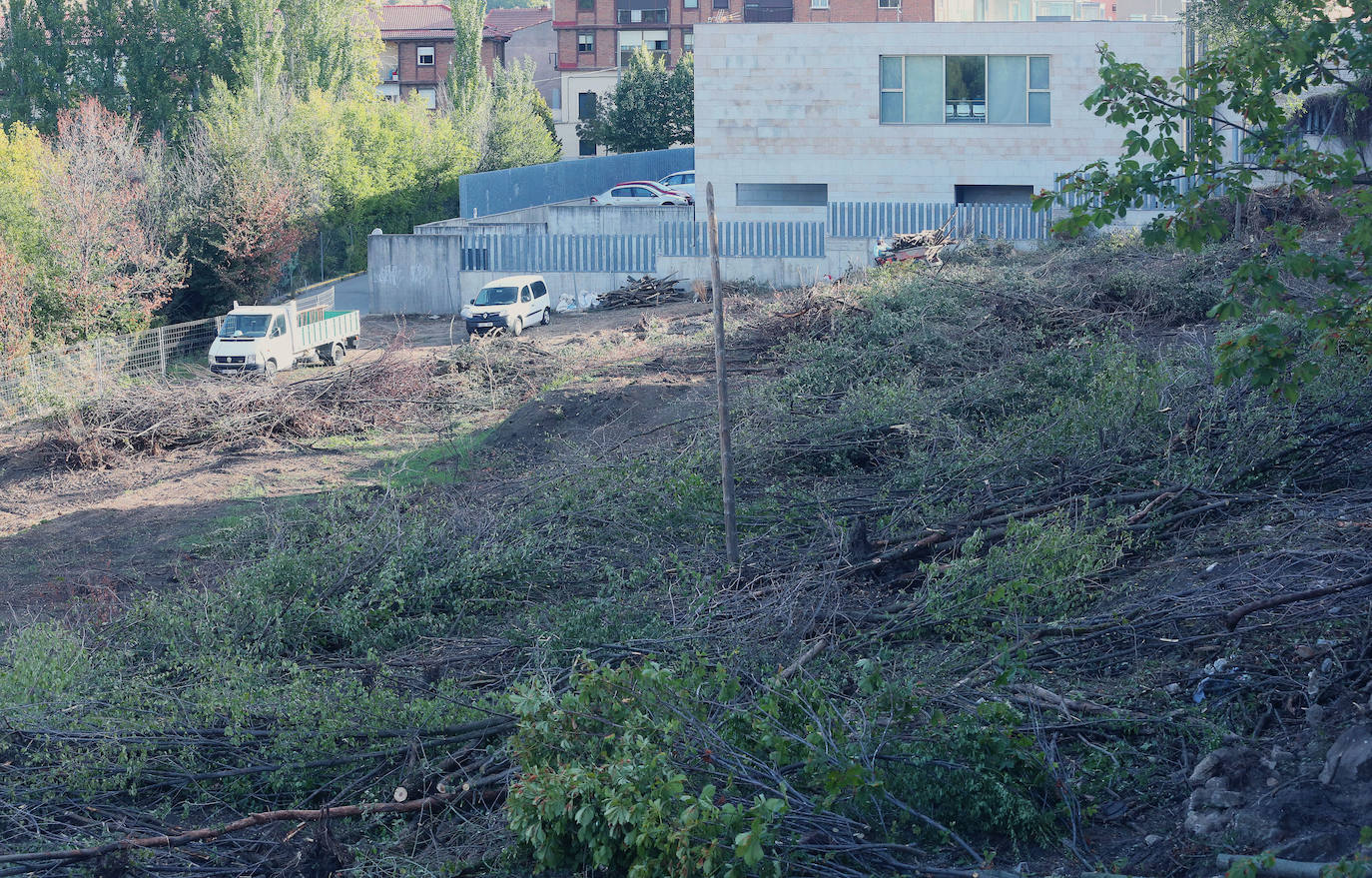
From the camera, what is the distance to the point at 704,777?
566 cm

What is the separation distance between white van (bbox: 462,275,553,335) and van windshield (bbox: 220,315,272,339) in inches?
194

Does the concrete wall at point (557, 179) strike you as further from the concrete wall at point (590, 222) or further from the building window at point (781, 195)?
the building window at point (781, 195)

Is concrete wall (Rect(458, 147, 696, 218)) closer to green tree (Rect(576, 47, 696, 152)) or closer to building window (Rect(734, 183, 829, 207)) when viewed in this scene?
green tree (Rect(576, 47, 696, 152))

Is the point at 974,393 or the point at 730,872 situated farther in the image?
the point at 974,393

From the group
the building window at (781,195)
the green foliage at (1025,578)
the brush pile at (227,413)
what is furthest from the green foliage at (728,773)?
the building window at (781,195)

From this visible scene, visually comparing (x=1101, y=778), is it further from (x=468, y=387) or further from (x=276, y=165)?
(x=276, y=165)

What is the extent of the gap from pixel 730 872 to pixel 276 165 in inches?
1300

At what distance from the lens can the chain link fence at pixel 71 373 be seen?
62.3 feet

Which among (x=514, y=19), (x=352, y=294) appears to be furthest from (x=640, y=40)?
(x=352, y=294)

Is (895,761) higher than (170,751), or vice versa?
(895,761)

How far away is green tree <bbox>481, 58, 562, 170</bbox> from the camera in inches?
2056

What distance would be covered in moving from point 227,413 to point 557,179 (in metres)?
29.6

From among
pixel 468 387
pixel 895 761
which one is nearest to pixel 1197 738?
pixel 895 761

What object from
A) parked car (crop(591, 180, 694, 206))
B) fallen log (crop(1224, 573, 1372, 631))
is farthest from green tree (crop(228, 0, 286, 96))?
fallen log (crop(1224, 573, 1372, 631))
